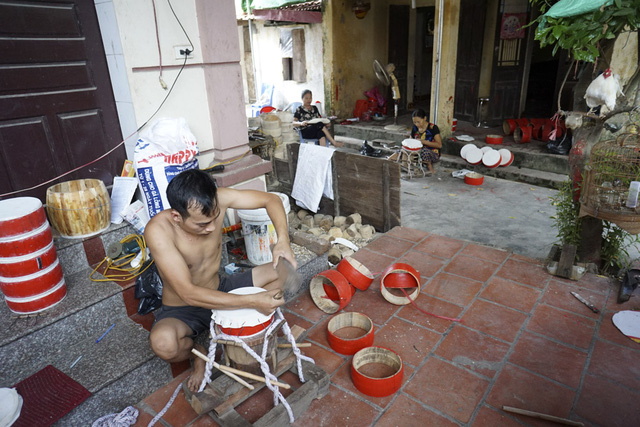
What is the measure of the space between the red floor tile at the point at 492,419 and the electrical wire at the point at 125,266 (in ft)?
9.04

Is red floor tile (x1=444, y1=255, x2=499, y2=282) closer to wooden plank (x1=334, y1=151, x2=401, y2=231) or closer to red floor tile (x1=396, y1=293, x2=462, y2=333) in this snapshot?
red floor tile (x1=396, y1=293, x2=462, y2=333)

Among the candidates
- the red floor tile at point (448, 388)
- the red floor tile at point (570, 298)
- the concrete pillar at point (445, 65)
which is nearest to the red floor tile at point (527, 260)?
the red floor tile at point (570, 298)

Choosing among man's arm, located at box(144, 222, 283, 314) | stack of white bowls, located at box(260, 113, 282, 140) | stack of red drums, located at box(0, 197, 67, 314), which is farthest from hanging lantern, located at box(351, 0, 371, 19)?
man's arm, located at box(144, 222, 283, 314)

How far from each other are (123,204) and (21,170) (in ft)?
2.90

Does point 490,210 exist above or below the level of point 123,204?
below

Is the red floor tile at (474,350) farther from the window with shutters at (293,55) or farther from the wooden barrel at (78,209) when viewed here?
the window with shutters at (293,55)

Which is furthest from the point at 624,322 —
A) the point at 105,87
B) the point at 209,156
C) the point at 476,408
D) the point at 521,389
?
the point at 105,87

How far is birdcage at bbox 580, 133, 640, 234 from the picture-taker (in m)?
3.41

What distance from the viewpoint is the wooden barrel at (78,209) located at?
3.53 meters

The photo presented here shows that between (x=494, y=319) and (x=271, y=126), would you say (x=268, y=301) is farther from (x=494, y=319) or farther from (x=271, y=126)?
(x=271, y=126)

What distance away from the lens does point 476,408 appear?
2613 mm

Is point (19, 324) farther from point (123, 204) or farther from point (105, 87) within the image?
point (105, 87)

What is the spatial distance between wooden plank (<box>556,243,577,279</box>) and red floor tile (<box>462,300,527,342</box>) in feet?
2.61

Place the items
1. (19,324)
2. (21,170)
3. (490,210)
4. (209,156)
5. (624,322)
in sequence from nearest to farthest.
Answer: (19,324) → (624,322) → (21,170) → (209,156) → (490,210)
